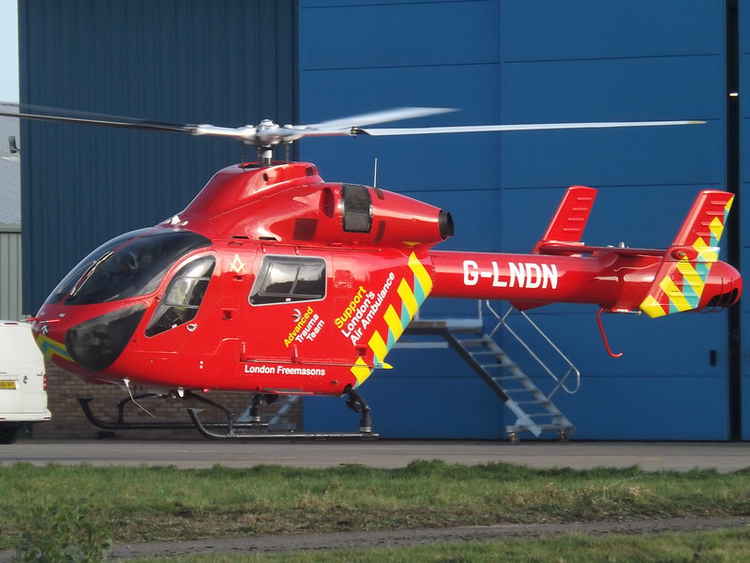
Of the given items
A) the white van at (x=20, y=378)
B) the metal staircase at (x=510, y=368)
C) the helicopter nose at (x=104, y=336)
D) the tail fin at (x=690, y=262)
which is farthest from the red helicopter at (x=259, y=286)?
the metal staircase at (x=510, y=368)

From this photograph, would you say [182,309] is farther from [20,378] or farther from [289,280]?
[20,378]

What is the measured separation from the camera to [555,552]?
1045 cm

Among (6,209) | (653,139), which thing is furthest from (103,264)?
(6,209)

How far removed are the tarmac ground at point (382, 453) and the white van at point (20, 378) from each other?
60cm

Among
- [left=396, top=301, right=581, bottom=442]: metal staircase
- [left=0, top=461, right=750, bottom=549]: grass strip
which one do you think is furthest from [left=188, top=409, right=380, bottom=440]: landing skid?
[left=396, top=301, right=581, bottom=442]: metal staircase

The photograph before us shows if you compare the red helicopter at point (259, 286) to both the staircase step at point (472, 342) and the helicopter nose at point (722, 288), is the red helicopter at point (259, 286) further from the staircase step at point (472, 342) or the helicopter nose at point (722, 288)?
the staircase step at point (472, 342)

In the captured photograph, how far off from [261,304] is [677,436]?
12755mm

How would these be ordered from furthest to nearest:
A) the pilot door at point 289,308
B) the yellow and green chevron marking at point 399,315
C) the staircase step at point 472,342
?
the staircase step at point 472,342 < the yellow and green chevron marking at point 399,315 < the pilot door at point 289,308

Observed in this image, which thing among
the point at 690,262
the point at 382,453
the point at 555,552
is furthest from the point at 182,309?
the point at 690,262

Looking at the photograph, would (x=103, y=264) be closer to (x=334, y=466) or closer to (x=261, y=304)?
(x=261, y=304)

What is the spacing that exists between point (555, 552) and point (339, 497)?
11.7 ft

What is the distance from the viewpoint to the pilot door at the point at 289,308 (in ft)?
50.9

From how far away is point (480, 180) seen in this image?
26516 millimetres

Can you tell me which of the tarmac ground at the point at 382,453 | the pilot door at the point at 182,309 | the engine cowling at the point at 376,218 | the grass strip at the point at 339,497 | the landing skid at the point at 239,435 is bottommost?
the tarmac ground at the point at 382,453
